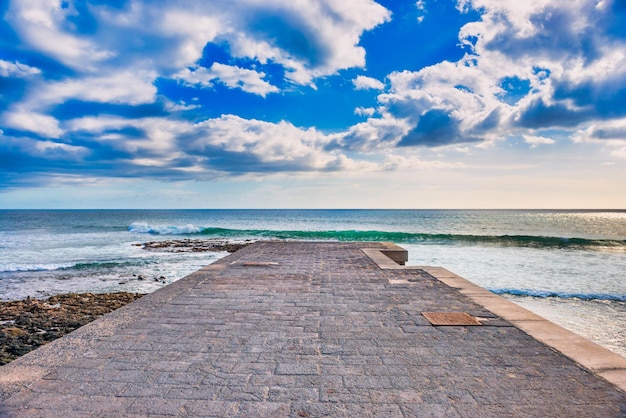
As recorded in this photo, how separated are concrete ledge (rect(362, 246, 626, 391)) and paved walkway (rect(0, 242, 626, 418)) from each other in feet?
0.37

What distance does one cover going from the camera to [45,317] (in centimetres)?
751

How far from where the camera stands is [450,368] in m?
3.23

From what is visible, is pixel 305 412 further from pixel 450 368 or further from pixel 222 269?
pixel 222 269

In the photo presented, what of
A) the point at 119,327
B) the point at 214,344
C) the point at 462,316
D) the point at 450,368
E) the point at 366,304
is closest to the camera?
the point at 450,368

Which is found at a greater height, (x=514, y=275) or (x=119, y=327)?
(x=119, y=327)

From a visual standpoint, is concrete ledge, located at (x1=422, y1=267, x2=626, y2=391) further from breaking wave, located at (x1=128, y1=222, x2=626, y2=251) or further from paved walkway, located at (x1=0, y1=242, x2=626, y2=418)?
breaking wave, located at (x1=128, y1=222, x2=626, y2=251)

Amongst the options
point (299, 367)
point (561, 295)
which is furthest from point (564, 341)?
point (561, 295)

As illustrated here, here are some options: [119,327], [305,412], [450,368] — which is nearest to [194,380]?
[305,412]

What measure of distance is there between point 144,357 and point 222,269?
5.05 metres

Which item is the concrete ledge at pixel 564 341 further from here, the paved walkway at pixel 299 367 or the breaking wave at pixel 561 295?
the breaking wave at pixel 561 295

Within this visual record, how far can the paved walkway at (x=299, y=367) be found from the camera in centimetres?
262

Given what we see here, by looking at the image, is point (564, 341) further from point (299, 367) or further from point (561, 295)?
point (561, 295)

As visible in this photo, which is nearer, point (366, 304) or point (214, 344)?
point (214, 344)

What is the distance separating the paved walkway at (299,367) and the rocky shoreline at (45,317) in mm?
2249
